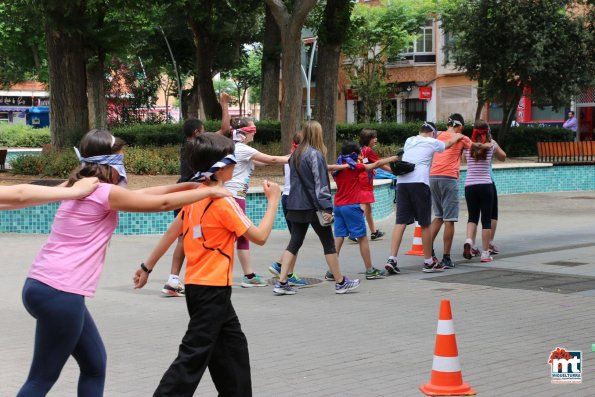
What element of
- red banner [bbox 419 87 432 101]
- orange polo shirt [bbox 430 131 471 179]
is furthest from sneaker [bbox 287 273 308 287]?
red banner [bbox 419 87 432 101]

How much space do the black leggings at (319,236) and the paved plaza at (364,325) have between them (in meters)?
0.47

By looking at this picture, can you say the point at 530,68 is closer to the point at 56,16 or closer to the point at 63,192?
the point at 56,16

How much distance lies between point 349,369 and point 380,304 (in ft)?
8.92

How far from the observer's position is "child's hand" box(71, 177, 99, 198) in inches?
177

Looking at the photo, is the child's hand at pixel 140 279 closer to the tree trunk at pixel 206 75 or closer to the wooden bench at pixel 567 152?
the wooden bench at pixel 567 152

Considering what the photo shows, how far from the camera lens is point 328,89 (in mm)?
23594

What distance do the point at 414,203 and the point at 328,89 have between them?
12.6m

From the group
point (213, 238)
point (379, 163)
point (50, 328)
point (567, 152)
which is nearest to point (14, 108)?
point (567, 152)

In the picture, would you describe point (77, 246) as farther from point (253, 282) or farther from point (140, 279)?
point (253, 282)

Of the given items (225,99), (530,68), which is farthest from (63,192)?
(530,68)

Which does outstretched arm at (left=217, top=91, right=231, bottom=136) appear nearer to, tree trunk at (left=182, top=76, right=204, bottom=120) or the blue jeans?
the blue jeans

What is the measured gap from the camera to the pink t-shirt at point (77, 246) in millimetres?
4598

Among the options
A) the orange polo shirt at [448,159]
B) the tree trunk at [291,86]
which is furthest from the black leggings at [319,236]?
the tree trunk at [291,86]

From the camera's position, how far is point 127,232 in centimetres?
1569
